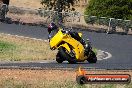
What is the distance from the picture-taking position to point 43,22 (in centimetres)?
4375

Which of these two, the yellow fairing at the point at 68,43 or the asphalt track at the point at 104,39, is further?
the asphalt track at the point at 104,39

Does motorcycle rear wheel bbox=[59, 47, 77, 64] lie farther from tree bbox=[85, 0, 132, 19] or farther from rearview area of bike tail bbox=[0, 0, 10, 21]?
tree bbox=[85, 0, 132, 19]

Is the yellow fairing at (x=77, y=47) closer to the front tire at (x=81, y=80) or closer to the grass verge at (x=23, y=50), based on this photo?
the grass verge at (x=23, y=50)

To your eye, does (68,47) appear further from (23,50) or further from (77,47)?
(23,50)

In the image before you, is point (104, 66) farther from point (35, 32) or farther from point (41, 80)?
point (35, 32)

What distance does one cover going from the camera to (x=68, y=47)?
2020cm

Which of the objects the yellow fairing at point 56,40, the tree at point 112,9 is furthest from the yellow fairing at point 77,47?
the tree at point 112,9

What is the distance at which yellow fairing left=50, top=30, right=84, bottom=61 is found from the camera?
19875mm

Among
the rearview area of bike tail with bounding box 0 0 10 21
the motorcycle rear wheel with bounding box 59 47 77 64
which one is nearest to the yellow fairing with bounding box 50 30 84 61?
the motorcycle rear wheel with bounding box 59 47 77 64

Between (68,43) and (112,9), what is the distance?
83.7 ft

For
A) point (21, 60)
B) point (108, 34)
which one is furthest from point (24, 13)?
point (21, 60)

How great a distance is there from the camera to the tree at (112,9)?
44719 millimetres

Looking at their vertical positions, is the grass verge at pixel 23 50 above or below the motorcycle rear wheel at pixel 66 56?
below

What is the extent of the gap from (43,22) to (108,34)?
6887 mm
